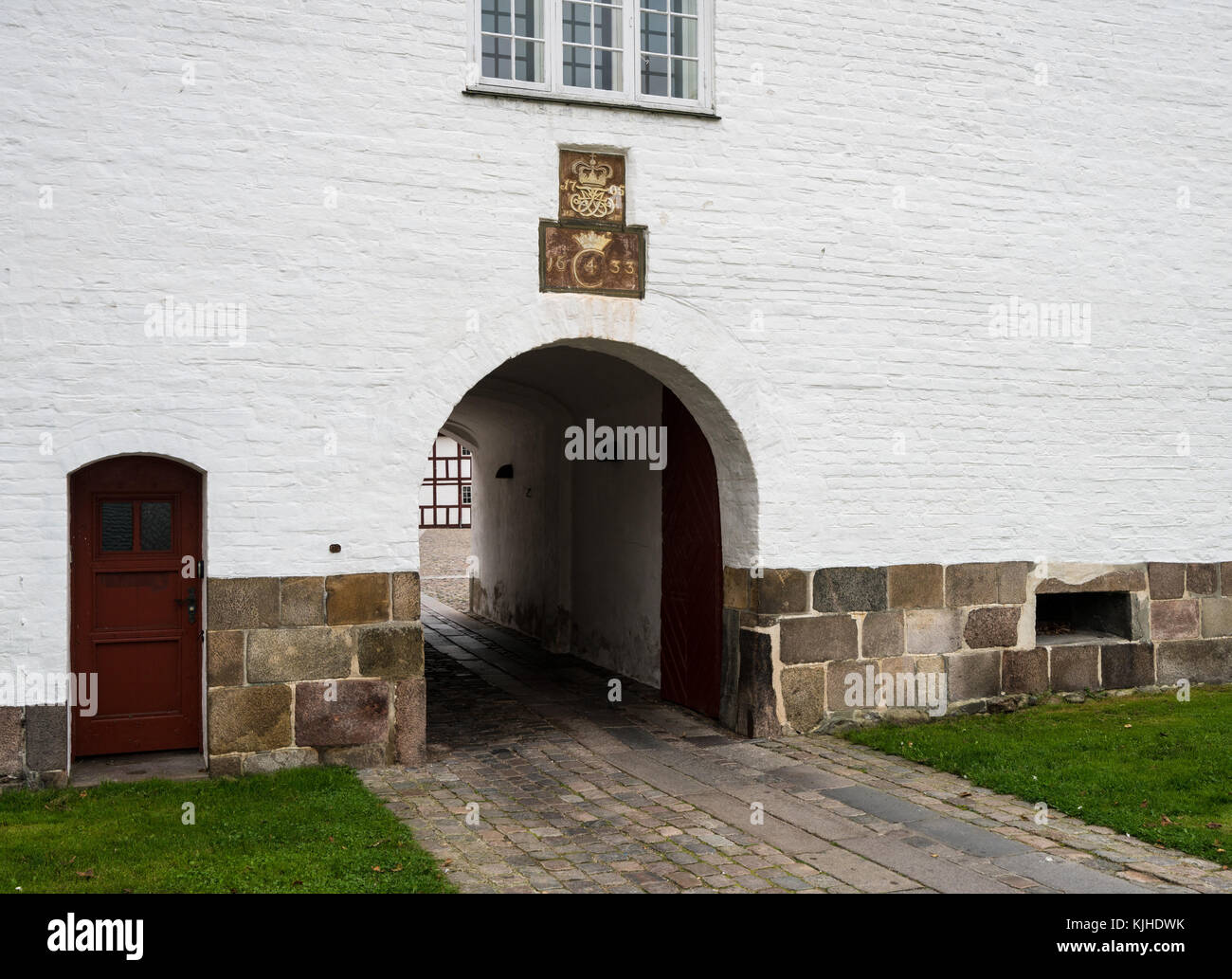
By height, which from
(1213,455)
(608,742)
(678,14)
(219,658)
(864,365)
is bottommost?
(608,742)

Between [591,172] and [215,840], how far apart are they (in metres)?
4.72

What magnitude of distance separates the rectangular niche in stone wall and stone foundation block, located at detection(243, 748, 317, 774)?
560 centimetres

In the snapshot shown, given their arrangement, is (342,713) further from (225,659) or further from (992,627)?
(992,627)

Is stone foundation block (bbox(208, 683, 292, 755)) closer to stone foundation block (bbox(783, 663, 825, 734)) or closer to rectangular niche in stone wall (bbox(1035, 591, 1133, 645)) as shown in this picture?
stone foundation block (bbox(783, 663, 825, 734))

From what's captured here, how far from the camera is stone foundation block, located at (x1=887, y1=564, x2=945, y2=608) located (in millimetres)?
8531

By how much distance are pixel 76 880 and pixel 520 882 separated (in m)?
1.91

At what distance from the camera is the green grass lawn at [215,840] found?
5.04 meters

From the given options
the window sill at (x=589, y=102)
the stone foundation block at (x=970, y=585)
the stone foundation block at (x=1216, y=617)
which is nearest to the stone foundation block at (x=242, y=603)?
the window sill at (x=589, y=102)

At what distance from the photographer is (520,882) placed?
5.23 meters

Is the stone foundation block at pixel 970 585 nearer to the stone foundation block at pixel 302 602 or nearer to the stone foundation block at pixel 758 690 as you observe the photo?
→ the stone foundation block at pixel 758 690

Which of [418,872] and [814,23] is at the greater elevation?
[814,23]

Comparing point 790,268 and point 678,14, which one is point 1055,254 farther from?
point 678,14

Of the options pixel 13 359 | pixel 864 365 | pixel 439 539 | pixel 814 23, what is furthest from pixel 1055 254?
pixel 439 539

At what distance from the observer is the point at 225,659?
700cm
